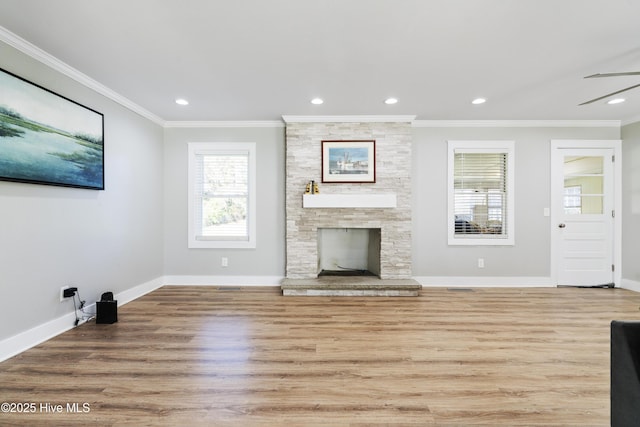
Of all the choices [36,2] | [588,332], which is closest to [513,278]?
[588,332]

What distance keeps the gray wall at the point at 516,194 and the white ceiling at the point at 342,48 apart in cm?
74

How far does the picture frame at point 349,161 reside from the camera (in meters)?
4.05

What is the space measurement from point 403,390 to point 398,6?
2.52m

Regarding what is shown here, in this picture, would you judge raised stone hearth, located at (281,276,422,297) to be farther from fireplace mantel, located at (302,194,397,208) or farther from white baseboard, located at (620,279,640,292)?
white baseboard, located at (620,279,640,292)

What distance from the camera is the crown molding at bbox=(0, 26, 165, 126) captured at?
2.15m

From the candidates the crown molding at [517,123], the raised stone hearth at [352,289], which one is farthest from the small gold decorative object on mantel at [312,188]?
the crown molding at [517,123]

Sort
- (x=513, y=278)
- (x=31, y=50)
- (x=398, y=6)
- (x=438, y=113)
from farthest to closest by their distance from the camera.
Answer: (x=513, y=278)
(x=438, y=113)
(x=31, y=50)
(x=398, y=6)

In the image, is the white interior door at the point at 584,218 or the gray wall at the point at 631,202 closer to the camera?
the gray wall at the point at 631,202

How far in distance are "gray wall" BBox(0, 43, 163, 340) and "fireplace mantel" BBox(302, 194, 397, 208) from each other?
90.6 inches

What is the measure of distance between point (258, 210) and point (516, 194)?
4.03 m

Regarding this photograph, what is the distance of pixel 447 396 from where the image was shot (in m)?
1.71

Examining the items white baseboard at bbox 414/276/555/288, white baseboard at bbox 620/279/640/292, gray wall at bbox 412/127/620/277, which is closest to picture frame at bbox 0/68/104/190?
gray wall at bbox 412/127/620/277

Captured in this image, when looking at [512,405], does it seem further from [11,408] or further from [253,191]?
[253,191]

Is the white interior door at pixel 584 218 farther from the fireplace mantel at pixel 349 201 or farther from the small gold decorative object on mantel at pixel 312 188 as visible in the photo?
the small gold decorative object on mantel at pixel 312 188
